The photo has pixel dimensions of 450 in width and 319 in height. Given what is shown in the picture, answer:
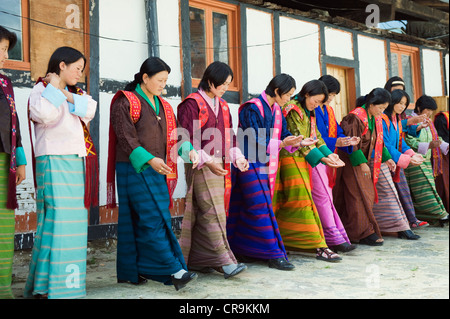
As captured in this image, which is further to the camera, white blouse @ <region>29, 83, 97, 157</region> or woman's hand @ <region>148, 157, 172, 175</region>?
woman's hand @ <region>148, 157, 172, 175</region>

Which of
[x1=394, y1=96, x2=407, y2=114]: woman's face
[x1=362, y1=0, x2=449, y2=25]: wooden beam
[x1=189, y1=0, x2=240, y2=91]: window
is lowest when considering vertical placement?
[x1=394, y1=96, x2=407, y2=114]: woman's face

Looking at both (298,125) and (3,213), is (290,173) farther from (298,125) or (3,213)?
(3,213)

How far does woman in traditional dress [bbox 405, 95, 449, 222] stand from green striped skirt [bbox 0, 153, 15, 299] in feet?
16.7

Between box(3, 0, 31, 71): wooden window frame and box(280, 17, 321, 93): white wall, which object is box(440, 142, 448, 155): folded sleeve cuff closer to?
box(280, 17, 321, 93): white wall

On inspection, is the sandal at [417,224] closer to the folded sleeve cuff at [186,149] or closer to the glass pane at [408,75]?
the folded sleeve cuff at [186,149]

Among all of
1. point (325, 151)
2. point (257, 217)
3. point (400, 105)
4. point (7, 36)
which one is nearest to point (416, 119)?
point (400, 105)

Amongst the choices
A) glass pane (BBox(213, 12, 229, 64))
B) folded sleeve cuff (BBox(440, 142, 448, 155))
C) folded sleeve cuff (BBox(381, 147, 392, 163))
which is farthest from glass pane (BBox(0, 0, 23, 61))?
folded sleeve cuff (BBox(440, 142, 448, 155))

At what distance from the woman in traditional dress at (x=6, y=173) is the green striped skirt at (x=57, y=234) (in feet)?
0.45

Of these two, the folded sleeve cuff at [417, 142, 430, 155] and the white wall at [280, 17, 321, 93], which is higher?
the white wall at [280, 17, 321, 93]

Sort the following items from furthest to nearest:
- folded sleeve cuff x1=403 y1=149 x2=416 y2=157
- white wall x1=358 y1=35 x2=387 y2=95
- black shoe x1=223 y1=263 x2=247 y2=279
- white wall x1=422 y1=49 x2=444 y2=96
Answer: white wall x1=422 y1=49 x2=444 y2=96, white wall x1=358 y1=35 x2=387 y2=95, folded sleeve cuff x1=403 y1=149 x2=416 y2=157, black shoe x1=223 y1=263 x2=247 y2=279

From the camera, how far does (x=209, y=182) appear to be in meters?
3.61

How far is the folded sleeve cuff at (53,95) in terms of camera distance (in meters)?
2.85

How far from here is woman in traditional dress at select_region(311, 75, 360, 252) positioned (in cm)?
454
